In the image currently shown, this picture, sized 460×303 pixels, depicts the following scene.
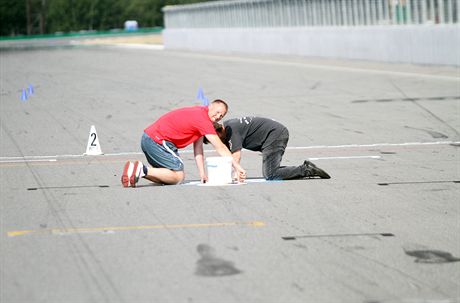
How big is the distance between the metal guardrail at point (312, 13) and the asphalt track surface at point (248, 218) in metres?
13.2

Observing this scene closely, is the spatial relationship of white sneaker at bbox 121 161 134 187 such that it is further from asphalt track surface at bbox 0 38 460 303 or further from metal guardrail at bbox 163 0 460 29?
metal guardrail at bbox 163 0 460 29

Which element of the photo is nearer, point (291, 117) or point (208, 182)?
point (208, 182)

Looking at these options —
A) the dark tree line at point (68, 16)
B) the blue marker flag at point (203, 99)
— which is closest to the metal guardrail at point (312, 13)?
the blue marker flag at point (203, 99)

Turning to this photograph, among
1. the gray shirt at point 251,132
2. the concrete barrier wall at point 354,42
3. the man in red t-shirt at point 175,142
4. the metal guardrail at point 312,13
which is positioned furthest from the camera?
the metal guardrail at point 312,13

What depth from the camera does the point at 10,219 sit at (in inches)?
427

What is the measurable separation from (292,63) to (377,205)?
1259 inches

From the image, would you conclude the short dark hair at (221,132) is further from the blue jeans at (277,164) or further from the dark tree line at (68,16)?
the dark tree line at (68,16)

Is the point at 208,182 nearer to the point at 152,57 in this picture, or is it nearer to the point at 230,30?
the point at 152,57

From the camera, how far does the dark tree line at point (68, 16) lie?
414 ft

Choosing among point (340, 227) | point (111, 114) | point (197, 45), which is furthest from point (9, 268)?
point (197, 45)

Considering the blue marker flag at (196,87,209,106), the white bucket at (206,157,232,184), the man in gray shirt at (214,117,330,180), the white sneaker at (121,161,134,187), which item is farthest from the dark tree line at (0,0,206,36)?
the white bucket at (206,157,232,184)

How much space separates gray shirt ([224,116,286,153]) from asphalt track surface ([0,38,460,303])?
555 mm

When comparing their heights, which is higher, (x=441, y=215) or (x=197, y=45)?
(x=441, y=215)

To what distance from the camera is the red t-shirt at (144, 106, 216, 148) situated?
12.5 m
